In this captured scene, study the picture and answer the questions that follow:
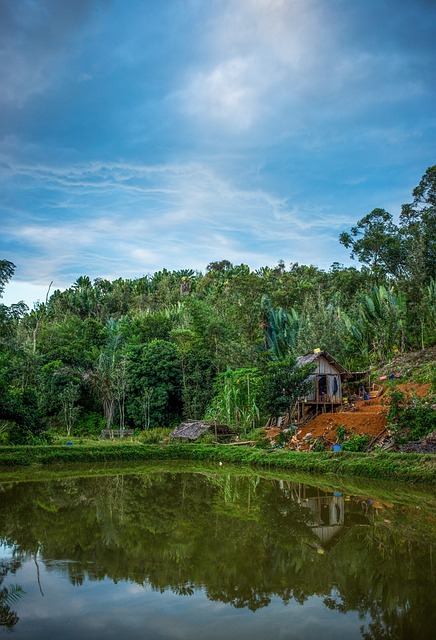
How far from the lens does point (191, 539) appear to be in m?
7.95

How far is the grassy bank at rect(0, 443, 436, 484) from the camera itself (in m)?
13.1

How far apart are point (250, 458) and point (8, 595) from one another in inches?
512

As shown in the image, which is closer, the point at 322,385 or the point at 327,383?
the point at 327,383

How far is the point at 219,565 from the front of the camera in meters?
6.62

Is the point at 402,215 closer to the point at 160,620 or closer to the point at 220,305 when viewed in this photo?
the point at 220,305

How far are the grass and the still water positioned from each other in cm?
121

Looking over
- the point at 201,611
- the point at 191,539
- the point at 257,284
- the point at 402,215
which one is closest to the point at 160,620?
the point at 201,611

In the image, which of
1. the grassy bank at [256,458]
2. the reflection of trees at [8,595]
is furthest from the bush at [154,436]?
the reflection of trees at [8,595]

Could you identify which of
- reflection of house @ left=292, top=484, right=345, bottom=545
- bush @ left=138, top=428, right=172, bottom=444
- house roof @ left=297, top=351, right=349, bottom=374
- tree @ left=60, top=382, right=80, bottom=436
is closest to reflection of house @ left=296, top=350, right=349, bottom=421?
house roof @ left=297, top=351, right=349, bottom=374

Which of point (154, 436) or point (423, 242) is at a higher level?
point (423, 242)

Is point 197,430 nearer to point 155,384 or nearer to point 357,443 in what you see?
point 155,384

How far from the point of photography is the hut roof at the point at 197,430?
2183cm

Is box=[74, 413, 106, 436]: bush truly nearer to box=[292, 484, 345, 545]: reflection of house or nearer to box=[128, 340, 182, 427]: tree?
box=[128, 340, 182, 427]: tree

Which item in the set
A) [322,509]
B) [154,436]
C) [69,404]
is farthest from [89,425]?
[322,509]
